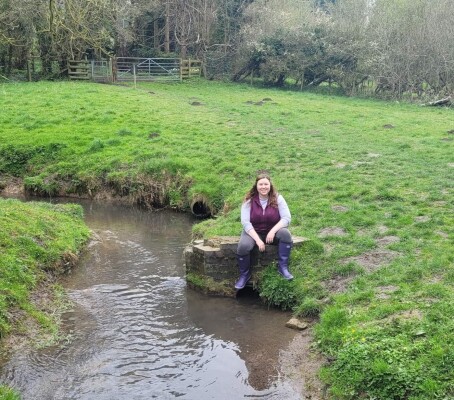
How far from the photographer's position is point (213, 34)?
1925 inches

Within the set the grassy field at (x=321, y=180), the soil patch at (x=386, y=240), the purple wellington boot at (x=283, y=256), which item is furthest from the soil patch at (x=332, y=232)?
the purple wellington boot at (x=283, y=256)

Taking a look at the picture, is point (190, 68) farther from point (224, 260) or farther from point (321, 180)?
point (224, 260)

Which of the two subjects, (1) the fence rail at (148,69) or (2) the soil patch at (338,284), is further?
(1) the fence rail at (148,69)

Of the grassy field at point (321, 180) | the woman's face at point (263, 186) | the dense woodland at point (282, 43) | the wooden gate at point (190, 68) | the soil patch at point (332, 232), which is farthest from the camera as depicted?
the wooden gate at point (190, 68)

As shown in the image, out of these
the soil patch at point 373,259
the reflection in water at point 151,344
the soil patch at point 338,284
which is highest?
the soil patch at point 373,259

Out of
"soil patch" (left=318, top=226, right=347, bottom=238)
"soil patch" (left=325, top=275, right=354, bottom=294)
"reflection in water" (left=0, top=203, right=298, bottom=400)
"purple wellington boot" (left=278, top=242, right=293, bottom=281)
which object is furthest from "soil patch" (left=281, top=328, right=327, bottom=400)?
"soil patch" (left=318, top=226, right=347, bottom=238)

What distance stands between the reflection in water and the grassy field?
0.90 m

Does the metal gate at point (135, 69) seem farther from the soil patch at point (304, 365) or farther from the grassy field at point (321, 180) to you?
the soil patch at point (304, 365)

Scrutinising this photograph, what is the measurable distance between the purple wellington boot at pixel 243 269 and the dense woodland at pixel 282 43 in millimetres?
25295

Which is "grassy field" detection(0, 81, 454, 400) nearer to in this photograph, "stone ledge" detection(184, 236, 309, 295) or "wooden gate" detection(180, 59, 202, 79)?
"stone ledge" detection(184, 236, 309, 295)

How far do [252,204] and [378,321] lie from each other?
11.9 feet

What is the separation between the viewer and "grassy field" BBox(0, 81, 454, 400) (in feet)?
24.2

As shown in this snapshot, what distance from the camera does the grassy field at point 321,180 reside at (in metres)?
7.39

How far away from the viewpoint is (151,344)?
342 inches
